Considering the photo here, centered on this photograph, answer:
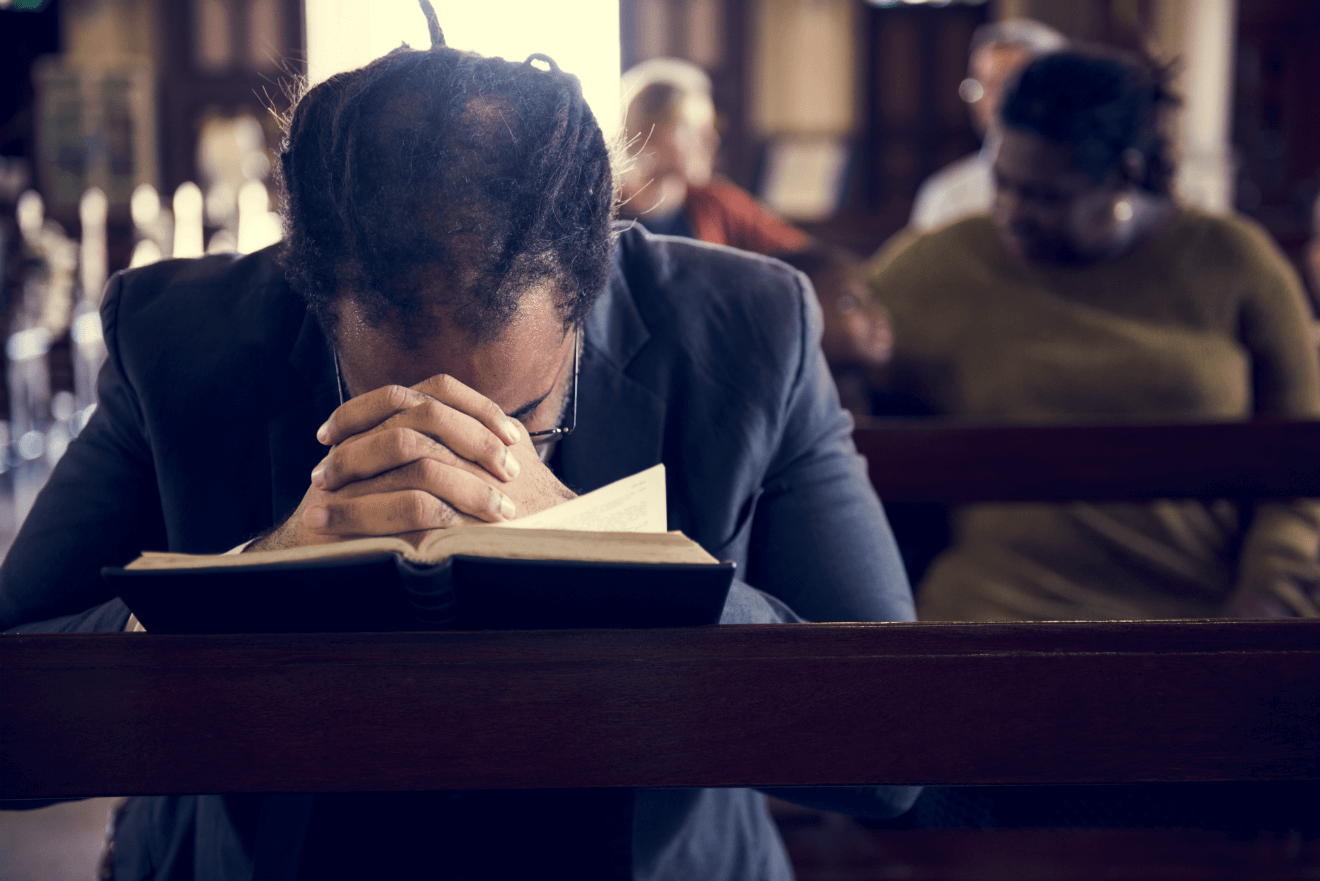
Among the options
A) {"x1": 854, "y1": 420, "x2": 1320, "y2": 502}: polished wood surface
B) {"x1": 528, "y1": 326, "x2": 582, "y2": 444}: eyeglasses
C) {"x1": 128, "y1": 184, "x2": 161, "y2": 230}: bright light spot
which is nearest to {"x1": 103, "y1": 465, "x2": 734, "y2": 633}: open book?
{"x1": 528, "y1": 326, "x2": 582, "y2": 444}: eyeglasses

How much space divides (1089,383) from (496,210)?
119 cm

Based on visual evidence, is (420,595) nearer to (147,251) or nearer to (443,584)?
(443,584)

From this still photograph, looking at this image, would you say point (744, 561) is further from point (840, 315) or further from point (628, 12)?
point (628, 12)

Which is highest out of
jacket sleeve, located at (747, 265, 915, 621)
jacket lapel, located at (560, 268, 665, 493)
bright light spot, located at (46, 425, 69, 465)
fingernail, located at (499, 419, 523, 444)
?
fingernail, located at (499, 419, 523, 444)

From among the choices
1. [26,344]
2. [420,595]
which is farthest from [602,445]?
[26,344]

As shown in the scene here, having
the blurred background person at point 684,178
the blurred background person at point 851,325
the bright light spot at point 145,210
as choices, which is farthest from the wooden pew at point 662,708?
the bright light spot at point 145,210

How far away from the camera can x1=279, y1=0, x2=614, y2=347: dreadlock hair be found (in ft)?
2.27

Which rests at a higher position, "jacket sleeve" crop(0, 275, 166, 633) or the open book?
the open book

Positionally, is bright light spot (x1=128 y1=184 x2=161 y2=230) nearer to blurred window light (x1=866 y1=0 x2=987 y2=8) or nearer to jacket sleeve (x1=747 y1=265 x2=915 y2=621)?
blurred window light (x1=866 y1=0 x2=987 y2=8)

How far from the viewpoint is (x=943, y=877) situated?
1395mm

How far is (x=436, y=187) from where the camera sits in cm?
69

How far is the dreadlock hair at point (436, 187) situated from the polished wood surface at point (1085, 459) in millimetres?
733

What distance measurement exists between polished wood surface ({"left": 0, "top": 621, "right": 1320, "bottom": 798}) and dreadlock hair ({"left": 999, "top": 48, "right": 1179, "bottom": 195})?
1.16 metres

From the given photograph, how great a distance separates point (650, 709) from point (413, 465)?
0.20 m
